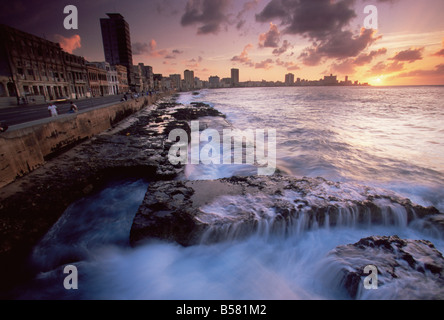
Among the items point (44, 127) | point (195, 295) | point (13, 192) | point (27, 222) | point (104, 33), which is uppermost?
point (104, 33)

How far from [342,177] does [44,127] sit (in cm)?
1167

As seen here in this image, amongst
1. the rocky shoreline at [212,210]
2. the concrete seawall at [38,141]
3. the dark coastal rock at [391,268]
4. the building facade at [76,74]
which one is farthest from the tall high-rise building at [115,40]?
the dark coastal rock at [391,268]

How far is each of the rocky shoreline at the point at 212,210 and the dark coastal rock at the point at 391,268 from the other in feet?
0.20

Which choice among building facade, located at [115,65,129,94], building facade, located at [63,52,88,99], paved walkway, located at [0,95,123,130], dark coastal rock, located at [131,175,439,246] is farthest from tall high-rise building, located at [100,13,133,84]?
Answer: dark coastal rock, located at [131,175,439,246]

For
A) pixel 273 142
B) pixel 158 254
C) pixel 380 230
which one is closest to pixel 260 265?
pixel 158 254

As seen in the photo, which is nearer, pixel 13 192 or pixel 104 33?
pixel 13 192

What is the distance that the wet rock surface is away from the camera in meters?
3.89

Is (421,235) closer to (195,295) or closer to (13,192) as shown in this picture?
(195,295)

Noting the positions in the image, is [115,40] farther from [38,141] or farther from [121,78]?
[38,141]

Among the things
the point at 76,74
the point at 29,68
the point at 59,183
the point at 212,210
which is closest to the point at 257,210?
the point at 212,210

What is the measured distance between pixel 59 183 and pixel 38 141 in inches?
103

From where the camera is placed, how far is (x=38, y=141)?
6.93 meters

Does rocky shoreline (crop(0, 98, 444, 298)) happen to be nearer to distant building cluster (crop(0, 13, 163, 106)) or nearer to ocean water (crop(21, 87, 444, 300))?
ocean water (crop(21, 87, 444, 300))
